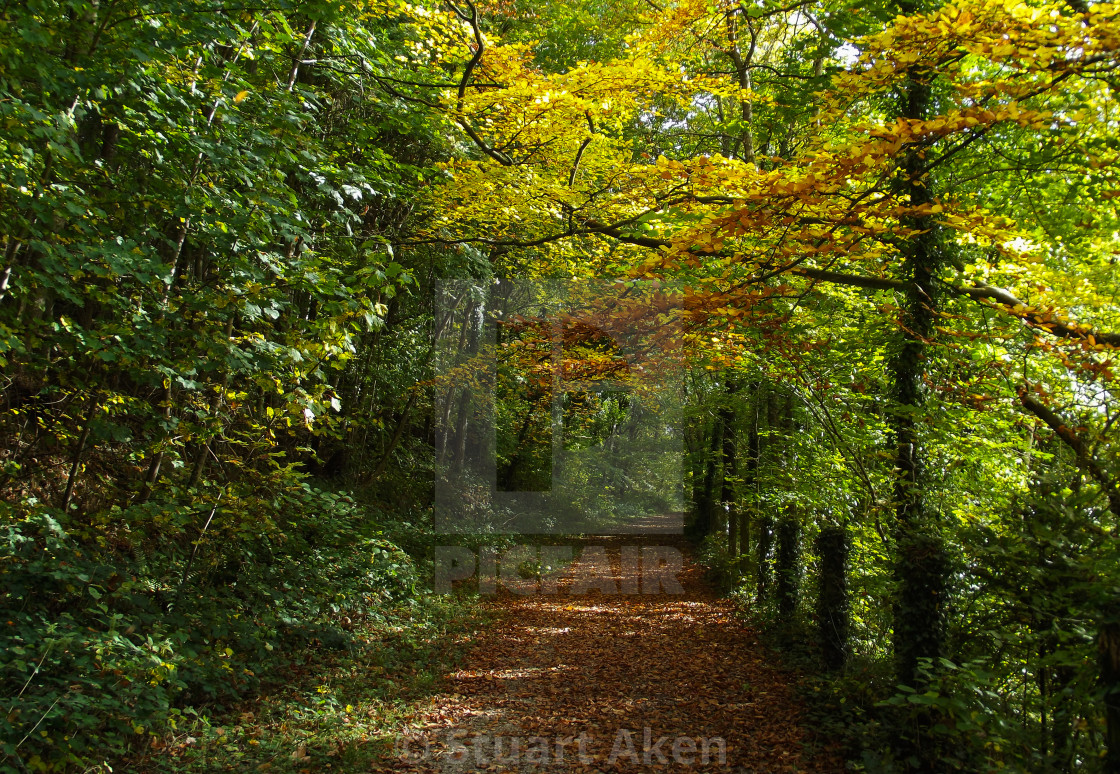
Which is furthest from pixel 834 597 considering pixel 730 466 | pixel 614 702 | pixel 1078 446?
pixel 730 466

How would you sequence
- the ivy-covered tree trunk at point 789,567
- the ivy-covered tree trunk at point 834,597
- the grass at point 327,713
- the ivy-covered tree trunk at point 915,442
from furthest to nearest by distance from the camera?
the ivy-covered tree trunk at point 789,567, the ivy-covered tree trunk at point 834,597, the ivy-covered tree trunk at point 915,442, the grass at point 327,713

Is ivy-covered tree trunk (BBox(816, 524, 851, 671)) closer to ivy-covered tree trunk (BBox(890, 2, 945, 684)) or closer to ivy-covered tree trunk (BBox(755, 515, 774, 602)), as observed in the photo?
ivy-covered tree trunk (BBox(890, 2, 945, 684))

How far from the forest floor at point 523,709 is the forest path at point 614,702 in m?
0.02

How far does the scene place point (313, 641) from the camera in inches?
253

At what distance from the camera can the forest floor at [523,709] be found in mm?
4477

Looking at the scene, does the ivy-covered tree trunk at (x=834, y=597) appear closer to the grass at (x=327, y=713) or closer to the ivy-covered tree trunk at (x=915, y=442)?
the ivy-covered tree trunk at (x=915, y=442)

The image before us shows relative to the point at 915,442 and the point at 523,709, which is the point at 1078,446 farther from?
the point at 523,709

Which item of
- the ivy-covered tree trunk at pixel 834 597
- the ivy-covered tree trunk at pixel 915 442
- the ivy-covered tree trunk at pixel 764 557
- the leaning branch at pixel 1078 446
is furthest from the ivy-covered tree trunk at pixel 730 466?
the leaning branch at pixel 1078 446

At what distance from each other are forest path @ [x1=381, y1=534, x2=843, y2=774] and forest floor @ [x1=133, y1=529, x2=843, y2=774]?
19 mm

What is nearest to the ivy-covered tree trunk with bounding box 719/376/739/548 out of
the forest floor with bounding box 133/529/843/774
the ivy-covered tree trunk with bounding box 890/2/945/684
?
the forest floor with bounding box 133/529/843/774

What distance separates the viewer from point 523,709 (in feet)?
18.9

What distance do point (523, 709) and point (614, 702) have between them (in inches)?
34.1

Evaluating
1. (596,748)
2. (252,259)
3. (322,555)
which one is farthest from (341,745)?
(252,259)

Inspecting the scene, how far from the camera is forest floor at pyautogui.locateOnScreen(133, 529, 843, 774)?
4477 mm
